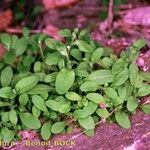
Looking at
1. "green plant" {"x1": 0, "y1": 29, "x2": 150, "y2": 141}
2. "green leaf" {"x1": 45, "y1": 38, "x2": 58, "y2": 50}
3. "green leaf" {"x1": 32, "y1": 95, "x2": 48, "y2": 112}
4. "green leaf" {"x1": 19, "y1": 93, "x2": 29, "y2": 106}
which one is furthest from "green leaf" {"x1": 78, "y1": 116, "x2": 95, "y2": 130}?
"green leaf" {"x1": 45, "y1": 38, "x2": 58, "y2": 50}

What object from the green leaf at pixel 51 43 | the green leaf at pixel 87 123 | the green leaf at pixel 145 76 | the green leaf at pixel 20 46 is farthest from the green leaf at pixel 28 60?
the green leaf at pixel 145 76

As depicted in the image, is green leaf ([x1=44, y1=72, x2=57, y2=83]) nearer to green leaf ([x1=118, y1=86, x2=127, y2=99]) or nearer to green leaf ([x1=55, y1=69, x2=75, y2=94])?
green leaf ([x1=55, y1=69, x2=75, y2=94])

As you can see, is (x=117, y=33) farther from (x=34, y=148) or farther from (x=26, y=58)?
(x=34, y=148)

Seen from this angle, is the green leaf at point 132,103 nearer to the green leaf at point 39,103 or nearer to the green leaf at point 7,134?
the green leaf at point 39,103

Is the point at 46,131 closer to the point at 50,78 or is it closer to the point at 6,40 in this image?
the point at 50,78

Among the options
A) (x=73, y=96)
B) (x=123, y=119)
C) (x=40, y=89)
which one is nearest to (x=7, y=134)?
(x=40, y=89)

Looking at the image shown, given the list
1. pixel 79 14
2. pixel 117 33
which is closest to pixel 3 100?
pixel 117 33
